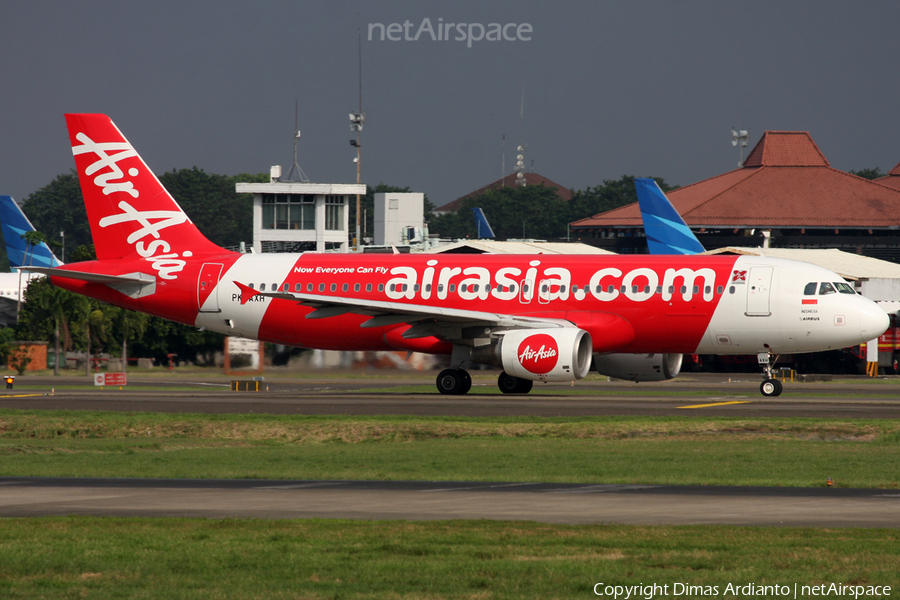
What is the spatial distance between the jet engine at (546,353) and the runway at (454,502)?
16.6 metres

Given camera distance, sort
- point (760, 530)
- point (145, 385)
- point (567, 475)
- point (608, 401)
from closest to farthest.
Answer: point (760, 530) → point (567, 475) → point (608, 401) → point (145, 385)

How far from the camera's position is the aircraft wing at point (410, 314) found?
34844 millimetres

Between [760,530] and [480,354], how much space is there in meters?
23.4

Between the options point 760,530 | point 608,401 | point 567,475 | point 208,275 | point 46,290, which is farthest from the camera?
point 46,290

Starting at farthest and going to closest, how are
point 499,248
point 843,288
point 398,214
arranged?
point 398,214 < point 499,248 < point 843,288

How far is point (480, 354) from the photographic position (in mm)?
35688

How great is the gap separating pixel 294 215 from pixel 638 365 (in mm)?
61104

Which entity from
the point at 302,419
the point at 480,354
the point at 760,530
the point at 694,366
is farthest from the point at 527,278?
the point at 694,366

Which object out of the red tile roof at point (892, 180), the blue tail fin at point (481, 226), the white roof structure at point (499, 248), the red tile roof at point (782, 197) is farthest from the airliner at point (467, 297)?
the blue tail fin at point (481, 226)

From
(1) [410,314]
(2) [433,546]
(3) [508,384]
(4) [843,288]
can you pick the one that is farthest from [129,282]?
(2) [433,546]

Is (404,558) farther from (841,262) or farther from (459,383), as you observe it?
(841,262)

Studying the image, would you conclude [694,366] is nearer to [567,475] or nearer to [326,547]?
[567,475]

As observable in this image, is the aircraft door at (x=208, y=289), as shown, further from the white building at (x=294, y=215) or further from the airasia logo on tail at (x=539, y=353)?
the white building at (x=294, y=215)

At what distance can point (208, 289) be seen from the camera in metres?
39.2
